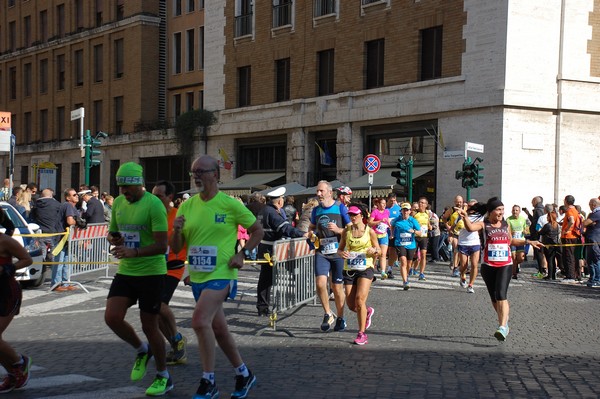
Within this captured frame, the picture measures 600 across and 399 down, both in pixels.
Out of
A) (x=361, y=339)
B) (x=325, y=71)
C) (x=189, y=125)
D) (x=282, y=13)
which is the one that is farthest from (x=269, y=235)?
(x=189, y=125)

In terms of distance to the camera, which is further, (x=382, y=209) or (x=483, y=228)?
(x=382, y=209)

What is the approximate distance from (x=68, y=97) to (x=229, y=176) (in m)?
17.3

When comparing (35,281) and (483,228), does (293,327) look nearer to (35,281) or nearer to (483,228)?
(483,228)

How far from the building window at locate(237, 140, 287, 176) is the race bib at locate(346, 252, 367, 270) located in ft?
78.3

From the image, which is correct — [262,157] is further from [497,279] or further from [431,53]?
[497,279]

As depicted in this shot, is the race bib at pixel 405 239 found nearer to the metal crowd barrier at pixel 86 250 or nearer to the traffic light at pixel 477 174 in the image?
the metal crowd barrier at pixel 86 250

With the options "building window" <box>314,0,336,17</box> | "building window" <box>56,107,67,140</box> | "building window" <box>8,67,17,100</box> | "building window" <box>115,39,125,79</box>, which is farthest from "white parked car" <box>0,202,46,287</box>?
"building window" <box>8,67,17,100</box>

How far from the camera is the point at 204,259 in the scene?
712cm

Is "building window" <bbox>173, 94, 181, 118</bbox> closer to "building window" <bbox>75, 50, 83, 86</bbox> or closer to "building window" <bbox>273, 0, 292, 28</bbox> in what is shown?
"building window" <bbox>75, 50, 83, 86</bbox>

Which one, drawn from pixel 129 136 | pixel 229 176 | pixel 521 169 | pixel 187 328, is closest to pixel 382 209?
pixel 521 169

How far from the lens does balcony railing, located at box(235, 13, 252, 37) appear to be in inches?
1419

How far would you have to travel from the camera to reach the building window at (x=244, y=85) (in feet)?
119

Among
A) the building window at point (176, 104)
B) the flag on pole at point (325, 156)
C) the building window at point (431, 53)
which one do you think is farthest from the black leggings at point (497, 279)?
the building window at point (176, 104)

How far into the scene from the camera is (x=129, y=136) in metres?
43.5
